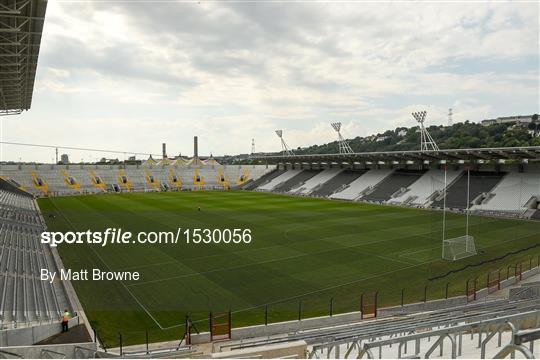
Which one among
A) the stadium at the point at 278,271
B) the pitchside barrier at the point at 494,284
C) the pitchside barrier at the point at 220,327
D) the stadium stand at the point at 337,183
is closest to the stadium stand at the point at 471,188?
the stadium at the point at 278,271

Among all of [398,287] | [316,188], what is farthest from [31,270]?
[316,188]

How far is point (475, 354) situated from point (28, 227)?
2814 cm

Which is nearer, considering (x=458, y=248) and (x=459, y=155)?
(x=458, y=248)

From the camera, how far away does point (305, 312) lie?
1451cm

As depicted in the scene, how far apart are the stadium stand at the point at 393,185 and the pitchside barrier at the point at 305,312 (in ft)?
93.1

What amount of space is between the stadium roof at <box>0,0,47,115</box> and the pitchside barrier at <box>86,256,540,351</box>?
1103 centimetres

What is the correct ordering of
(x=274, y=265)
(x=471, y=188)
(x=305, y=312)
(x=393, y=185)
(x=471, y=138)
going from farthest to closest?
(x=471, y=138), (x=393, y=185), (x=471, y=188), (x=274, y=265), (x=305, y=312)

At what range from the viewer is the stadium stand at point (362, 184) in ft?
167

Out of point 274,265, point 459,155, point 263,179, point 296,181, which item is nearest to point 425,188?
point 459,155

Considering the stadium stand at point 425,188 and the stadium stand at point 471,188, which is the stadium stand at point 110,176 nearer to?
the stadium stand at point 425,188

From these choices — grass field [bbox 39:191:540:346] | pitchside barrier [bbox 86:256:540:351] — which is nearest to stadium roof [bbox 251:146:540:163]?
grass field [bbox 39:191:540:346]

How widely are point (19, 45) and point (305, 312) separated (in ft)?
51.6

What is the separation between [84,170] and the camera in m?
67.9

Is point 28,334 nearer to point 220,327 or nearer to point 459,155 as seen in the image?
point 220,327
